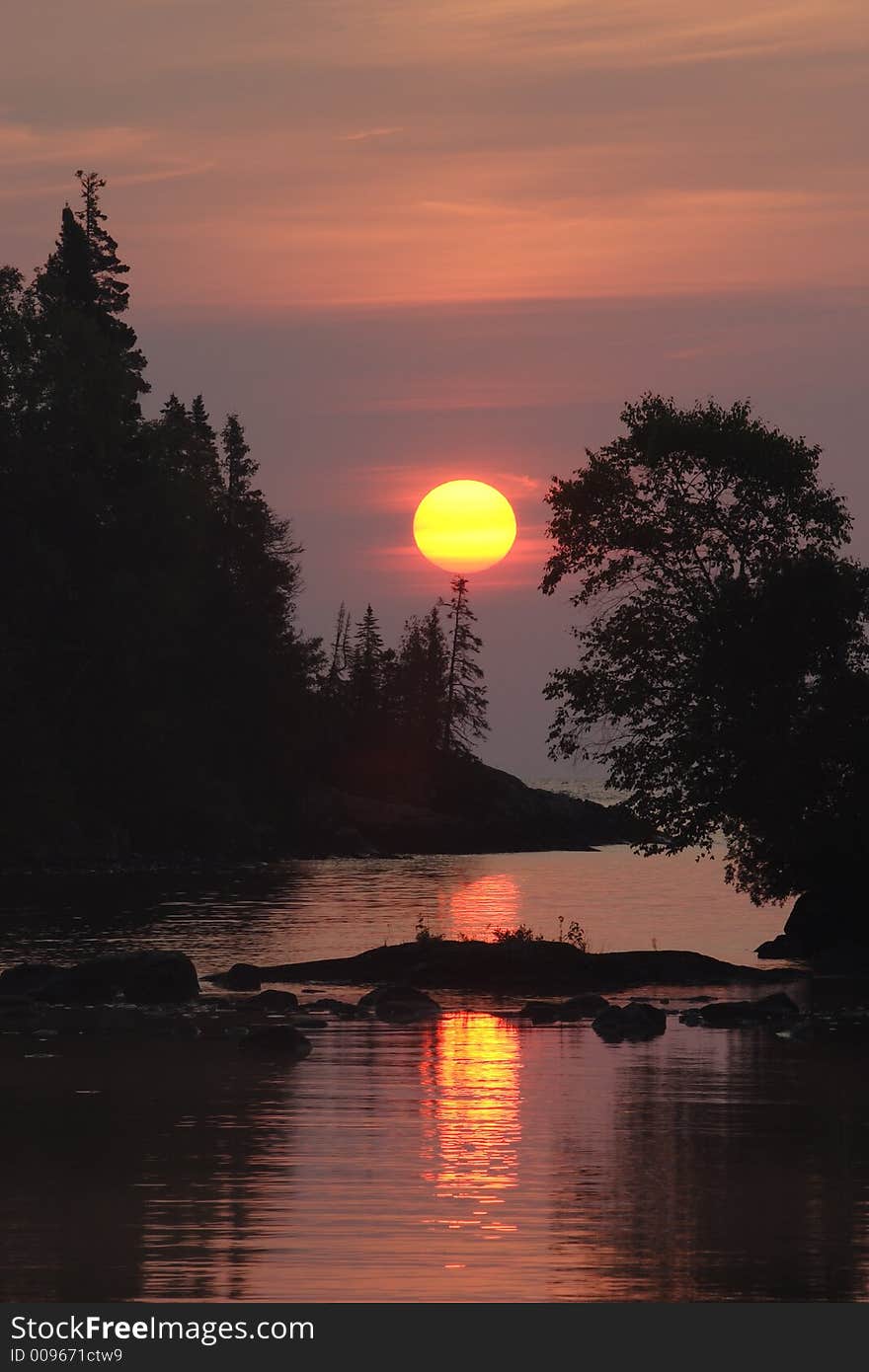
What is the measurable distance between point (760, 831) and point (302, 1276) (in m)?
38.1

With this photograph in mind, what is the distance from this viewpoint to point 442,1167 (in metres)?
20.3

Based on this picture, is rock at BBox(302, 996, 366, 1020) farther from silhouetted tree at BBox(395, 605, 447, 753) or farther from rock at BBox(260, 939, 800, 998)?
silhouetted tree at BBox(395, 605, 447, 753)

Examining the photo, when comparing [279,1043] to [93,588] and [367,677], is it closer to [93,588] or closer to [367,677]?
[93,588]

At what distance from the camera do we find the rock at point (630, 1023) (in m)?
33.5

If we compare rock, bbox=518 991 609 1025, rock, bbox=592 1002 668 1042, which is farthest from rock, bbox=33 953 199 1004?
rock, bbox=592 1002 668 1042

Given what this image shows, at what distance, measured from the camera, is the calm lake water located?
15.4m

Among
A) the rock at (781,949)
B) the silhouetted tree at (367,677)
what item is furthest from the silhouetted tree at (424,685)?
the rock at (781,949)

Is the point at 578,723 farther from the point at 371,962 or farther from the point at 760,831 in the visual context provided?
the point at 371,962

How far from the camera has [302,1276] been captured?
15141 mm

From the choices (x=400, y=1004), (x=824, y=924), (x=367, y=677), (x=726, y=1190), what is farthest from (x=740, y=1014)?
(x=367, y=677)

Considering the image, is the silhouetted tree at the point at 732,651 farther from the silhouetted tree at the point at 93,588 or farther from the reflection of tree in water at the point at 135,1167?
the silhouetted tree at the point at 93,588

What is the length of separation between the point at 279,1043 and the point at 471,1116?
256 inches

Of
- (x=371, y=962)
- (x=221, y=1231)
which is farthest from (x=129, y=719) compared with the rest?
(x=221, y=1231)

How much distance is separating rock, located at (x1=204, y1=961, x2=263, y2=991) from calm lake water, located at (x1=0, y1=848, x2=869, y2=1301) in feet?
15.3
